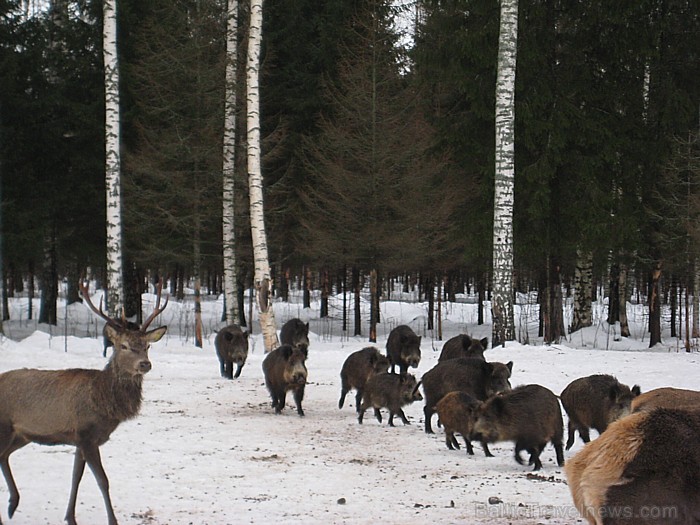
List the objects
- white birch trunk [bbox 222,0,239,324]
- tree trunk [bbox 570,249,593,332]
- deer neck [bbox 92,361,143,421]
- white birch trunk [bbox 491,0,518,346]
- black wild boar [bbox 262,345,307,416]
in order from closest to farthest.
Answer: deer neck [bbox 92,361,143,421], black wild boar [bbox 262,345,307,416], white birch trunk [bbox 491,0,518,346], white birch trunk [bbox 222,0,239,324], tree trunk [bbox 570,249,593,332]

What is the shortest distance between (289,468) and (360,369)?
3.65 meters

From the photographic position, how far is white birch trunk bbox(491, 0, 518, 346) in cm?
1708

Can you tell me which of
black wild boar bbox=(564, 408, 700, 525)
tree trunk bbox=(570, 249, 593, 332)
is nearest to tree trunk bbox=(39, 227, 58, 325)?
tree trunk bbox=(570, 249, 593, 332)

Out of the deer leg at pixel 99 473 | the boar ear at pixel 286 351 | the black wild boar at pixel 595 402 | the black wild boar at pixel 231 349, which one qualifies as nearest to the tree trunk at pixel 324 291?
the black wild boar at pixel 231 349

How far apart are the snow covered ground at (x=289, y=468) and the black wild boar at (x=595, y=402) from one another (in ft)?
1.28

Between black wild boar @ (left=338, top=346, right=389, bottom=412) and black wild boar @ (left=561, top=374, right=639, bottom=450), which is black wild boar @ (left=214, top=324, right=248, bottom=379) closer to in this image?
black wild boar @ (left=338, top=346, right=389, bottom=412)

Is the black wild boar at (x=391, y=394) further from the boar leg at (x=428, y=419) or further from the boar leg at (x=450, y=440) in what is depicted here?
the boar leg at (x=450, y=440)

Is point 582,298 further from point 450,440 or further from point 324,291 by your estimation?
point 450,440

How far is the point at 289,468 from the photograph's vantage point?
743 cm

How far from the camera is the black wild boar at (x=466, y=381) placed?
961 centimetres

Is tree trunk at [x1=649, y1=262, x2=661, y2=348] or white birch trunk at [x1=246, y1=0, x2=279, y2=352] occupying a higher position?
white birch trunk at [x1=246, y1=0, x2=279, y2=352]

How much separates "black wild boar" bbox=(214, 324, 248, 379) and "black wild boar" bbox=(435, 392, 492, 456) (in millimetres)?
5807

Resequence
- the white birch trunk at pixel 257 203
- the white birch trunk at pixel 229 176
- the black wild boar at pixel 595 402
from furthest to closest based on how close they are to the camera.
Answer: the white birch trunk at pixel 229 176, the white birch trunk at pixel 257 203, the black wild boar at pixel 595 402

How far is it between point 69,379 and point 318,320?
2524cm
